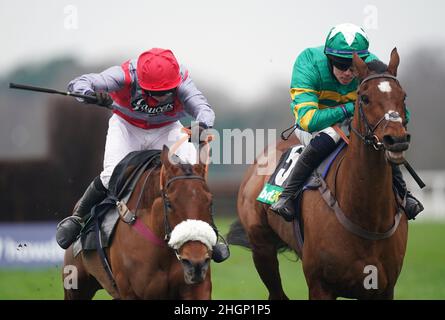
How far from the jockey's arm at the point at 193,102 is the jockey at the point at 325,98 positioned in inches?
27.5

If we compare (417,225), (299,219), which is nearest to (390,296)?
(299,219)

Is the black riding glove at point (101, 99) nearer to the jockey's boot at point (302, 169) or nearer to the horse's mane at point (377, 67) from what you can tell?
the jockey's boot at point (302, 169)

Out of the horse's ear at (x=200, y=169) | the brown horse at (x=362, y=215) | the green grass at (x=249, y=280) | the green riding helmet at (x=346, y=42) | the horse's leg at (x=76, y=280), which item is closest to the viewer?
the horse's ear at (x=200, y=169)

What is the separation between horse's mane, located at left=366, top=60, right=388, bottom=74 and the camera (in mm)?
6176

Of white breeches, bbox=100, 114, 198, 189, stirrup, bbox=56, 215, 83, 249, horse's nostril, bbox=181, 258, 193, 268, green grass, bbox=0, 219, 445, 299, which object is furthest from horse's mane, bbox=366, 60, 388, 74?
stirrup, bbox=56, 215, 83, 249

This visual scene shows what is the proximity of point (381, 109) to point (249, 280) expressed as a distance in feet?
23.5

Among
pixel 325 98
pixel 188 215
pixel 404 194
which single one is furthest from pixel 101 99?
pixel 404 194

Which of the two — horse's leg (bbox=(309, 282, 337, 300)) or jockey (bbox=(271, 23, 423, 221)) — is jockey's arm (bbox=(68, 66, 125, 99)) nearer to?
jockey (bbox=(271, 23, 423, 221))

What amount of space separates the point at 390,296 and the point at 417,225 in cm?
1743

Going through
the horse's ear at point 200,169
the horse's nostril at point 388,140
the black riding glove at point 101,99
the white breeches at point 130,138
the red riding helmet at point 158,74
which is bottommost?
the horse's ear at point 200,169

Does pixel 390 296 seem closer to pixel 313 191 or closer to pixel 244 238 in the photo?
pixel 313 191

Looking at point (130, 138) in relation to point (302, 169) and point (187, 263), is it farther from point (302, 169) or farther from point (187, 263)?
point (187, 263)

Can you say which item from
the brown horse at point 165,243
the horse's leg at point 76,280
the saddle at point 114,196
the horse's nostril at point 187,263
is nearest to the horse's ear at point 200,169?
the brown horse at point 165,243

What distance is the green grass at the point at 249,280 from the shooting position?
425 inches
